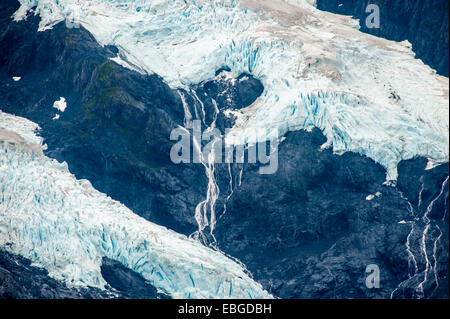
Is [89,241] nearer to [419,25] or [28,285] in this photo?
[28,285]

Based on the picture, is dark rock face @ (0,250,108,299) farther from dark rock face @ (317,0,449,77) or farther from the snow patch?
dark rock face @ (317,0,449,77)

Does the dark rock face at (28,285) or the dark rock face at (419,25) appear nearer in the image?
the dark rock face at (28,285)

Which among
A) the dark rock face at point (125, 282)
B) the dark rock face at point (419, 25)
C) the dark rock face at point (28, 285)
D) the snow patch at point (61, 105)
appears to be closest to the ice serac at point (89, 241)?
the dark rock face at point (125, 282)

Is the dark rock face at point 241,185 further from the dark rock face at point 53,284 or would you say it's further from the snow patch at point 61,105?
the snow patch at point 61,105

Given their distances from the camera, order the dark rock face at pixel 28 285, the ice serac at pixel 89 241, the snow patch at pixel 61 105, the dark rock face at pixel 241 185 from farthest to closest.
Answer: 1. the snow patch at pixel 61 105
2. the dark rock face at pixel 241 185
3. the ice serac at pixel 89 241
4. the dark rock face at pixel 28 285

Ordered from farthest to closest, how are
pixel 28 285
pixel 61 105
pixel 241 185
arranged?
pixel 61 105, pixel 241 185, pixel 28 285

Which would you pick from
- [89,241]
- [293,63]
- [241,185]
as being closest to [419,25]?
[293,63]
